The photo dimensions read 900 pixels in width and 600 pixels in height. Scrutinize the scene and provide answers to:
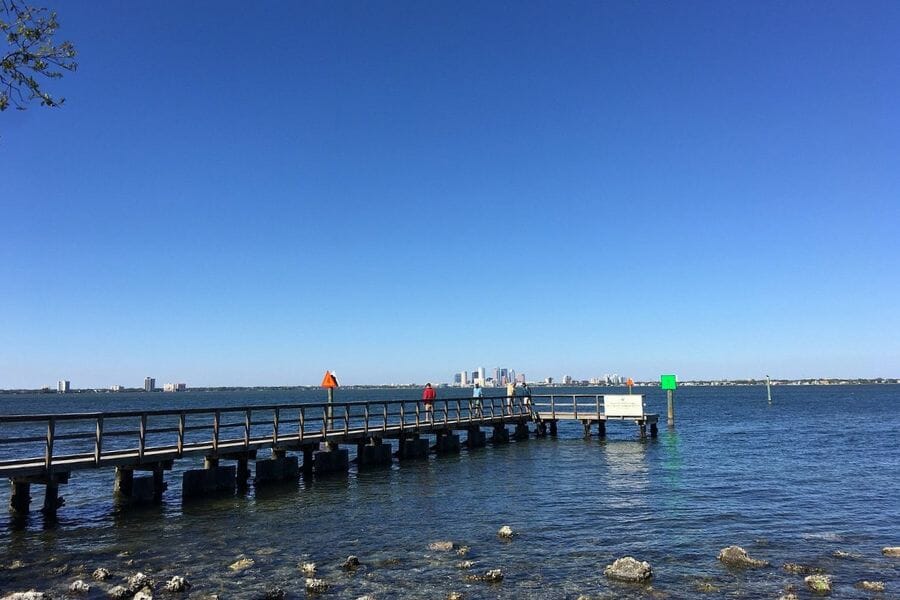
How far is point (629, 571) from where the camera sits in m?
11.2

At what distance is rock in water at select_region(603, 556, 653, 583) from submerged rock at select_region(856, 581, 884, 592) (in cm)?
338

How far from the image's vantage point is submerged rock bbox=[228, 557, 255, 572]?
38.2ft

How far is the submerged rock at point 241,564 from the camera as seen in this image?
38.2 feet

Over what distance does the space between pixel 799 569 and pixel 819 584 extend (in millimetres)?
1057

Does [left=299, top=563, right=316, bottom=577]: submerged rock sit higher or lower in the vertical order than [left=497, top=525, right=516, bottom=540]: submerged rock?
higher

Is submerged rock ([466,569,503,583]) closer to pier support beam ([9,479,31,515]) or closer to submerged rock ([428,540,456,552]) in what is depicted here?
submerged rock ([428,540,456,552])

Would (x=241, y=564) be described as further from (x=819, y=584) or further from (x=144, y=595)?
(x=819, y=584)

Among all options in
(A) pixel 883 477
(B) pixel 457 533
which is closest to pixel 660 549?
(B) pixel 457 533

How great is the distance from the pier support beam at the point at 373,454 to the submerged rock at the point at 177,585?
15.6m

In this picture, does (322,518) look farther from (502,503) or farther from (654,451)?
(654,451)

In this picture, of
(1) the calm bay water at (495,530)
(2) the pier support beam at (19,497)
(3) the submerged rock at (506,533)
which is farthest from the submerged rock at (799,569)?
Result: (2) the pier support beam at (19,497)

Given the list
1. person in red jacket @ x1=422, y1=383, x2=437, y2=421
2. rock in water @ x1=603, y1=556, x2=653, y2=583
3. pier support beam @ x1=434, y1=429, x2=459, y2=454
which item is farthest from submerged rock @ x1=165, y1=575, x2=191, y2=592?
pier support beam @ x1=434, y1=429, x2=459, y2=454

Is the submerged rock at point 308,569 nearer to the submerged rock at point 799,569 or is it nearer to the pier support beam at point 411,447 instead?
the submerged rock at point 799,569

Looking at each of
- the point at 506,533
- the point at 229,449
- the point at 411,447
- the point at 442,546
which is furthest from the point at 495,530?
the point at 411,447
